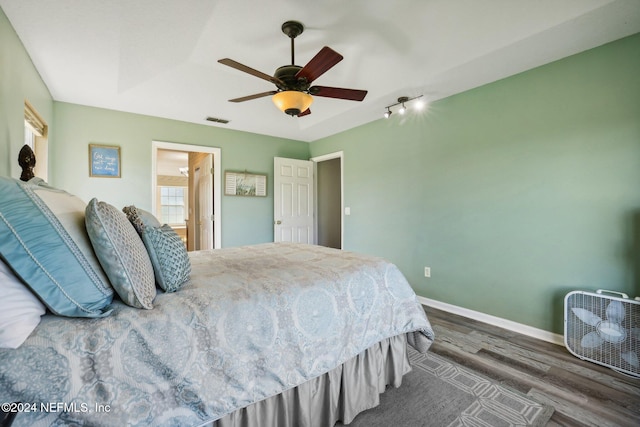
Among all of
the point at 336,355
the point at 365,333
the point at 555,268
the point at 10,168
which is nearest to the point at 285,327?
the point at 336,355

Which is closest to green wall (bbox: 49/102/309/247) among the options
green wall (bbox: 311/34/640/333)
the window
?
green wall (bbox: 311/34/640/333)

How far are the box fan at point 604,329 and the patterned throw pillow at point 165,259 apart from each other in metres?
2.84

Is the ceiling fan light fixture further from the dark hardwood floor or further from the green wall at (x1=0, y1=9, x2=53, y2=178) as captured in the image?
the dark hardwood floor

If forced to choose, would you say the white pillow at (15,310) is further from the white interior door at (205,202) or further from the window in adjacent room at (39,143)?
the white interior door at (205,202)

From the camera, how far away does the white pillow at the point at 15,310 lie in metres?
0.77

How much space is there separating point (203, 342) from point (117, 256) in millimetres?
453

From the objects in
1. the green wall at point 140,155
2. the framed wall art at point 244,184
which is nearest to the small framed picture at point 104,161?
the green wall at point 140,155

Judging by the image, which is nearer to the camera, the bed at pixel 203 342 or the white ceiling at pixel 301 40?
the bed at pixel 203 342

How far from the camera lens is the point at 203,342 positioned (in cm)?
104

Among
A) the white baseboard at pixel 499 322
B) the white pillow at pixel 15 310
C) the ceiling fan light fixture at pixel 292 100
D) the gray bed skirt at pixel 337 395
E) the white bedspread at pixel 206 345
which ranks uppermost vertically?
the ceiling fan light fixture at pixel 292 100

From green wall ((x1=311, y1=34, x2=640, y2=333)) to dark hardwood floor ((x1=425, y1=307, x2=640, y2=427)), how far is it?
1.16ft

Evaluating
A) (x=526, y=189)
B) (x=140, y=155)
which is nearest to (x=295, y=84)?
(x=526, y=189)

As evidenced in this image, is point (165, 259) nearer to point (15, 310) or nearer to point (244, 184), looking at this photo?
point (15, 310)

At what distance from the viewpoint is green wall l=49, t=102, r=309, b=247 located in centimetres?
334
